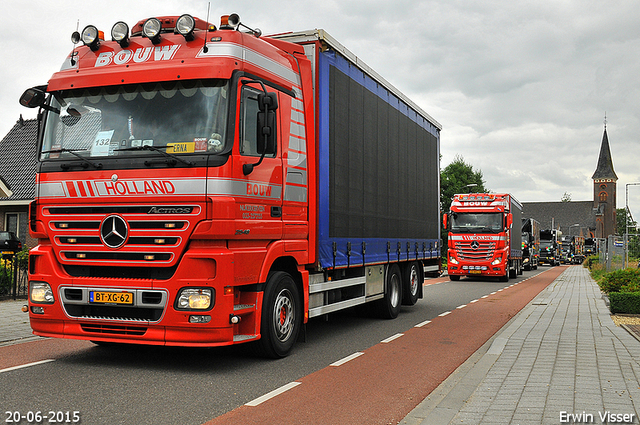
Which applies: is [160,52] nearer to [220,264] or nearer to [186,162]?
[186,162]

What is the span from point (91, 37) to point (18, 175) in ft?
78.9

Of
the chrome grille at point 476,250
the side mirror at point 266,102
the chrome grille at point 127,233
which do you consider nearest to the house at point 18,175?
the chrome grille at point 476,250

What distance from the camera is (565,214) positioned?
139250 mm

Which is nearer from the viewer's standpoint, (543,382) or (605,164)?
(543,382)

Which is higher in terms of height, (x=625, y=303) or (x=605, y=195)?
→ (x=605, y=195)

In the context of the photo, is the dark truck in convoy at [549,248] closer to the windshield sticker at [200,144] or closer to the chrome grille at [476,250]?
the chrome grille at [476,250]

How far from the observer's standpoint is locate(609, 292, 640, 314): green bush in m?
12.1

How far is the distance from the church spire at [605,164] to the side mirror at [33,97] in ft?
415

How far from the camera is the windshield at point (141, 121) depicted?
21.1 ft

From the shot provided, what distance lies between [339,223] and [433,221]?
244 inches

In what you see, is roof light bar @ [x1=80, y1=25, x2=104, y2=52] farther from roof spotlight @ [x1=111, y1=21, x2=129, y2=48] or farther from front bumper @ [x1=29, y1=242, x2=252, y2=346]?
front bumper @ [x1=29, y1=242, x2=252, y2=346]

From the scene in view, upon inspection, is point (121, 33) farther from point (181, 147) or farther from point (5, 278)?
point (5, 278)

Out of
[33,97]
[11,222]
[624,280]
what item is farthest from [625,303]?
[11,222]

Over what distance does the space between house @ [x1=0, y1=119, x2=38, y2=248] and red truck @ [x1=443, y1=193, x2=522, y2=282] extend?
17.6 m
